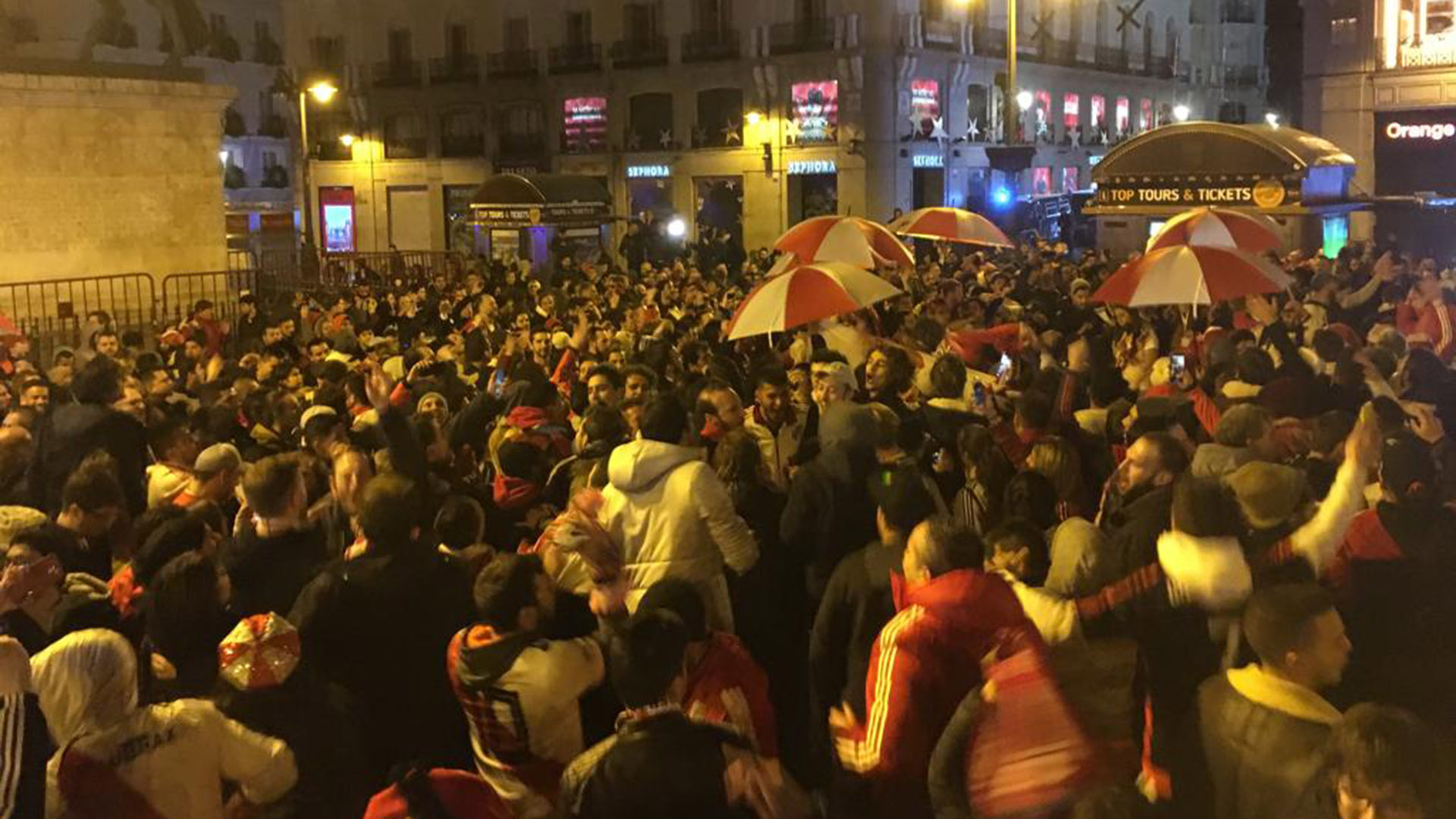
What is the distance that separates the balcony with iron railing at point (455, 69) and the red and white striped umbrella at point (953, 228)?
37270 mm

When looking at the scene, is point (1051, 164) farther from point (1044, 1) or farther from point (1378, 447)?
point (1378, 447)

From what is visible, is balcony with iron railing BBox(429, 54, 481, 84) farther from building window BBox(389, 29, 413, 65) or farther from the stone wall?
the stone wall

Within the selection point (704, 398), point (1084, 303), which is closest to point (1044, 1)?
point (1084, 303)

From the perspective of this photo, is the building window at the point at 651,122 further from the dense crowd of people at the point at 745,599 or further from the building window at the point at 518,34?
the dense crowd of people at the point at 745,599

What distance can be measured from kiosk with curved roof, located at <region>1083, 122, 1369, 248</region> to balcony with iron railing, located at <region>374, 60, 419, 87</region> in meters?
36.3

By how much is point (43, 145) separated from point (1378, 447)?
17.4 m

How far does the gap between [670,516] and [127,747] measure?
228 cm

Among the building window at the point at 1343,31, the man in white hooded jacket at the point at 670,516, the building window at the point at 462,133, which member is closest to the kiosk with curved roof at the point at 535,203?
the building window at the point at 1343,31

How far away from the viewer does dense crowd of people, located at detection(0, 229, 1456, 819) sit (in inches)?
138

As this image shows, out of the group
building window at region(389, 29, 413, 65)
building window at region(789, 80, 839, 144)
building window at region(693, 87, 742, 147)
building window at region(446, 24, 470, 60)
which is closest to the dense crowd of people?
building window at region(789, 80, 839, 144)

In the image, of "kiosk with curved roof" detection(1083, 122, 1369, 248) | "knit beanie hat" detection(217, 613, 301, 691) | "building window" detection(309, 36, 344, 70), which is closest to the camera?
"knit beanie hat" detection(217, 613, 301, 691)

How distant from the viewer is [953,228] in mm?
13664

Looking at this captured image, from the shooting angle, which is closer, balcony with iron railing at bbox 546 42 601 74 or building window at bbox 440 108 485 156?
balcony with iron railing at bbox 546 42 601 74

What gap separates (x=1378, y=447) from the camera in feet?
17.2
